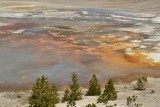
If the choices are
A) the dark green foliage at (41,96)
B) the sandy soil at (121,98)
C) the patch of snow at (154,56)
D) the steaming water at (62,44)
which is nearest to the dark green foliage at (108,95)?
the sandy soil at (121,98)

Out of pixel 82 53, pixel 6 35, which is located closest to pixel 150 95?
pixel 82 53

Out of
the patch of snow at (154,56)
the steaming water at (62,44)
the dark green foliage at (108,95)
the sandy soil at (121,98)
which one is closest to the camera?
the sandy soil at (121,98)

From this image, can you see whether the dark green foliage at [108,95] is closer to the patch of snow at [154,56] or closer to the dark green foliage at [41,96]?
the dark green foliage at [41,96]

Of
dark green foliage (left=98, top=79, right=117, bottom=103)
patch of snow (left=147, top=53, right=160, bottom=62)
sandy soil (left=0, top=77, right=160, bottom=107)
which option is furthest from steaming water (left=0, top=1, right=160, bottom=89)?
dark green foliage (left=98, top=79, right=117, bottom=103)

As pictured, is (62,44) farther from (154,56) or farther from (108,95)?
(108,95)

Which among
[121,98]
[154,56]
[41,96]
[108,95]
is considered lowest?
[121,98]

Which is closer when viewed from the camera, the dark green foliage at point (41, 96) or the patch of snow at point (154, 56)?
the dark green foliage at point (41, 96)

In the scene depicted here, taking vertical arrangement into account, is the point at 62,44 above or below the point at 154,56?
above

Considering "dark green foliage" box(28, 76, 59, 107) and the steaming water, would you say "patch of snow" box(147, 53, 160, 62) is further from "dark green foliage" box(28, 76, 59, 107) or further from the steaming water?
"dark green foliage" box(28, 76, 59, 107)

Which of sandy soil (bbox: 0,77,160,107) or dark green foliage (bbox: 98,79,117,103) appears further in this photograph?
dark green foliage (bbox: 98,79,117,103)

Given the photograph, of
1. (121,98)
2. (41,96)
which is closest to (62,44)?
(121,98)

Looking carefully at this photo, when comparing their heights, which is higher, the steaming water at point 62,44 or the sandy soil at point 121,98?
the steaming water at point 62,44

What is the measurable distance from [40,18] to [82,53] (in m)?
24.0

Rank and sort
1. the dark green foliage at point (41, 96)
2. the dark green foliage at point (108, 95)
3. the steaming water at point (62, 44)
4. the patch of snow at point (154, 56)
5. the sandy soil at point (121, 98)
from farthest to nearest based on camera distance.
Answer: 1. the patch of snow at point (154, 56)
2. the steaming water at point (62, 44)
3. the dark green foliage at point (108, 95)
4. the sandy soil at point (121, 98)
5. the dark green foliage at point (41, 96)
